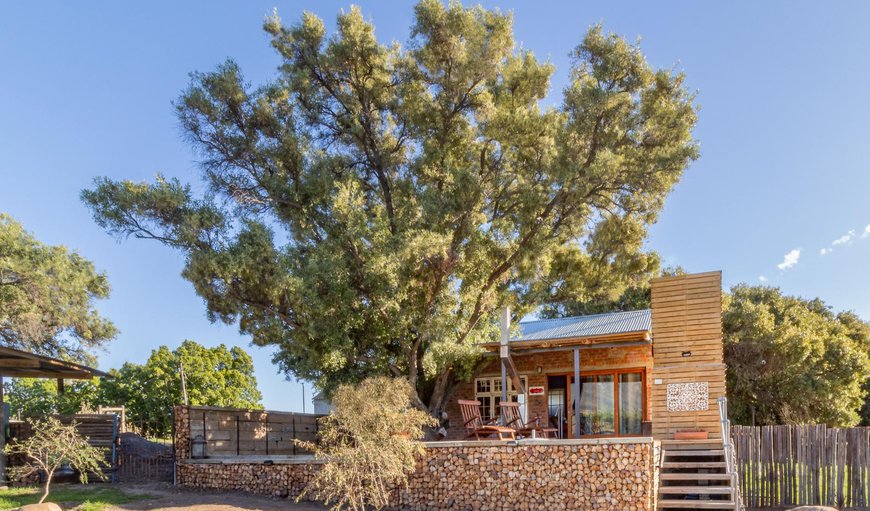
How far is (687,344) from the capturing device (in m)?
15.4

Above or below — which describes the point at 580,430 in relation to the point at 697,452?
below

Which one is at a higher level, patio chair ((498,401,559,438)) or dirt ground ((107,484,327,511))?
patio chair ((498,401,559,438))

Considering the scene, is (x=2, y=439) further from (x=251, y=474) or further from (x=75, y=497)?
(x=251, y=474)

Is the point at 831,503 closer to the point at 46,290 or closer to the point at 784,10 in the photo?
the point at 784,10

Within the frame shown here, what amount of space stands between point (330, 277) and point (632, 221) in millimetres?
8418

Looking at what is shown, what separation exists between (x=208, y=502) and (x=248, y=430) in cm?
484

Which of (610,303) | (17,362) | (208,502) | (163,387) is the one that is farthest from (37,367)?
(610,303)

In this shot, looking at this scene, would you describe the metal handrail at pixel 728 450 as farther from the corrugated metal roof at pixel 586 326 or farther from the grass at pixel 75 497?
the grass at pixel 75 497

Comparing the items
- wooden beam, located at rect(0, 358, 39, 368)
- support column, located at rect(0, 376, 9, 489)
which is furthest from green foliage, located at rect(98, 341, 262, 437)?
wooden beam, located at rect(0, 358, 39, 368)

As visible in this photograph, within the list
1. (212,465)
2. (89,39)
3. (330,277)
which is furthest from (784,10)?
(212,465)

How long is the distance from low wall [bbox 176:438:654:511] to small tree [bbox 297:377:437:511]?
0.53m

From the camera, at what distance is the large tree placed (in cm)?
1617

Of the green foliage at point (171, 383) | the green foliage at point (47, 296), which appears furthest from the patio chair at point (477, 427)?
the green foliage at point (171, 383)

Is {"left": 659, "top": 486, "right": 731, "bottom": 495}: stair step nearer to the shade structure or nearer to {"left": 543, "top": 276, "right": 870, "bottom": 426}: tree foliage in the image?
{"left": 543, "top": 276, "right": 870, "bottom": 426}: tree foliage
